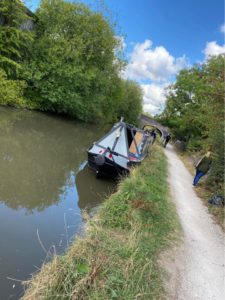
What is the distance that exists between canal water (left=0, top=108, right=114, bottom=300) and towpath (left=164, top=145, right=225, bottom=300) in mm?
1828

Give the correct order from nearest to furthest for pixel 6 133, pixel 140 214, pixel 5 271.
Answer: pixel 5 271 → pixel 140 214 → pixel 6 133

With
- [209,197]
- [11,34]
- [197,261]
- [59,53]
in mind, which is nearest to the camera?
[197,261]

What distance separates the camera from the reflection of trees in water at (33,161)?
6.86 metres

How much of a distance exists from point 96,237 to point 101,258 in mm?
649

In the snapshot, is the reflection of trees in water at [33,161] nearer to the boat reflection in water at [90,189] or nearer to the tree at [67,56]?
the boat reflection in water at [90,189]

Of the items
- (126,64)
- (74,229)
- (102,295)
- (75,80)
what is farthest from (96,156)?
(126,64)

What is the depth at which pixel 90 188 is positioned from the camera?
9164 mm

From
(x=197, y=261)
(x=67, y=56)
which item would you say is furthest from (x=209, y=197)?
(x=67, y=56)

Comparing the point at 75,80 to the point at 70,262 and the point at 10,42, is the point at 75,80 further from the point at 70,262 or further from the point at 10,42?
the point at 70,262

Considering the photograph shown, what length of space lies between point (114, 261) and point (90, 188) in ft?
17.5

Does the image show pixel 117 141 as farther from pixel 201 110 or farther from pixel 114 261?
pixel 201 110

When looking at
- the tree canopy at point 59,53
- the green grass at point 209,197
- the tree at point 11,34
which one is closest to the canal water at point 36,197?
the green grass at point 209,197

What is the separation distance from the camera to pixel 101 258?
3785 mm

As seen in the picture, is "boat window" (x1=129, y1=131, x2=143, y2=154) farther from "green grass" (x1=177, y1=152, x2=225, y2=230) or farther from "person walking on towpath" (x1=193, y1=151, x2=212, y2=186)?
"green grass" (x1=177, y1=152, x2=225, y2=230)
